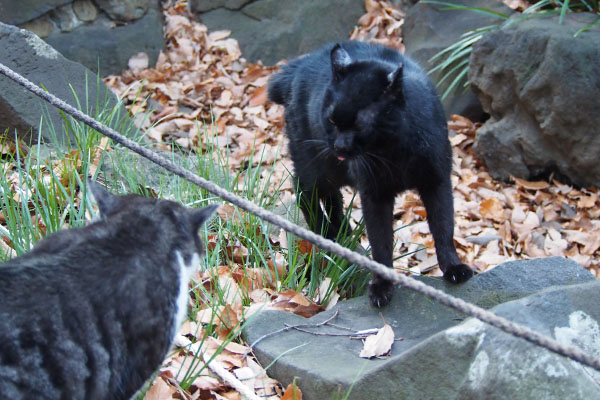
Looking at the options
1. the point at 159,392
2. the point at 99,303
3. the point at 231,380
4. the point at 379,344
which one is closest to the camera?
the point at 99,303

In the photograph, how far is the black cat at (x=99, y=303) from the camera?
1.51 m

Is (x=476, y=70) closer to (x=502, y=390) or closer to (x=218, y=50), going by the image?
(x=218, y=50)

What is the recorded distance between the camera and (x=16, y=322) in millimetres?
1496

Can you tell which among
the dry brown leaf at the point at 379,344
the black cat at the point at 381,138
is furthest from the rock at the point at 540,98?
the dry brown leaf at the point at 379,344

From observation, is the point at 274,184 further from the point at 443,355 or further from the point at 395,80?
the point at 443,355

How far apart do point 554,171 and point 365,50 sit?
2.74 m

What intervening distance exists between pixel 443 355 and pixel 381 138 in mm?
1330

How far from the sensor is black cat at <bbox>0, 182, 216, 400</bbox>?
1.51 metres

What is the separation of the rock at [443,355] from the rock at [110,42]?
5528 millimetres

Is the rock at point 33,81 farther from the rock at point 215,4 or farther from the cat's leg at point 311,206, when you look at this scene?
the rock at point 215,4

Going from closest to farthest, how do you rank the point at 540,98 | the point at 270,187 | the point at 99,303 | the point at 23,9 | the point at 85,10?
the point at 99,303 < the point at 270,187 < the point at 540,98 < the point at 23,9 < the point at 85,10

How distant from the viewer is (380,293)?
9.96 feet

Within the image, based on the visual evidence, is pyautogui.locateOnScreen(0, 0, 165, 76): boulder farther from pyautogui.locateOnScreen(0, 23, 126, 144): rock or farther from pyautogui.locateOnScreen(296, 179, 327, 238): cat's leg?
pyautogui.locateOnScreen(296, 179, 327, 238): cat's leg

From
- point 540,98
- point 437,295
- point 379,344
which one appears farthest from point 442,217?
point 540,98
